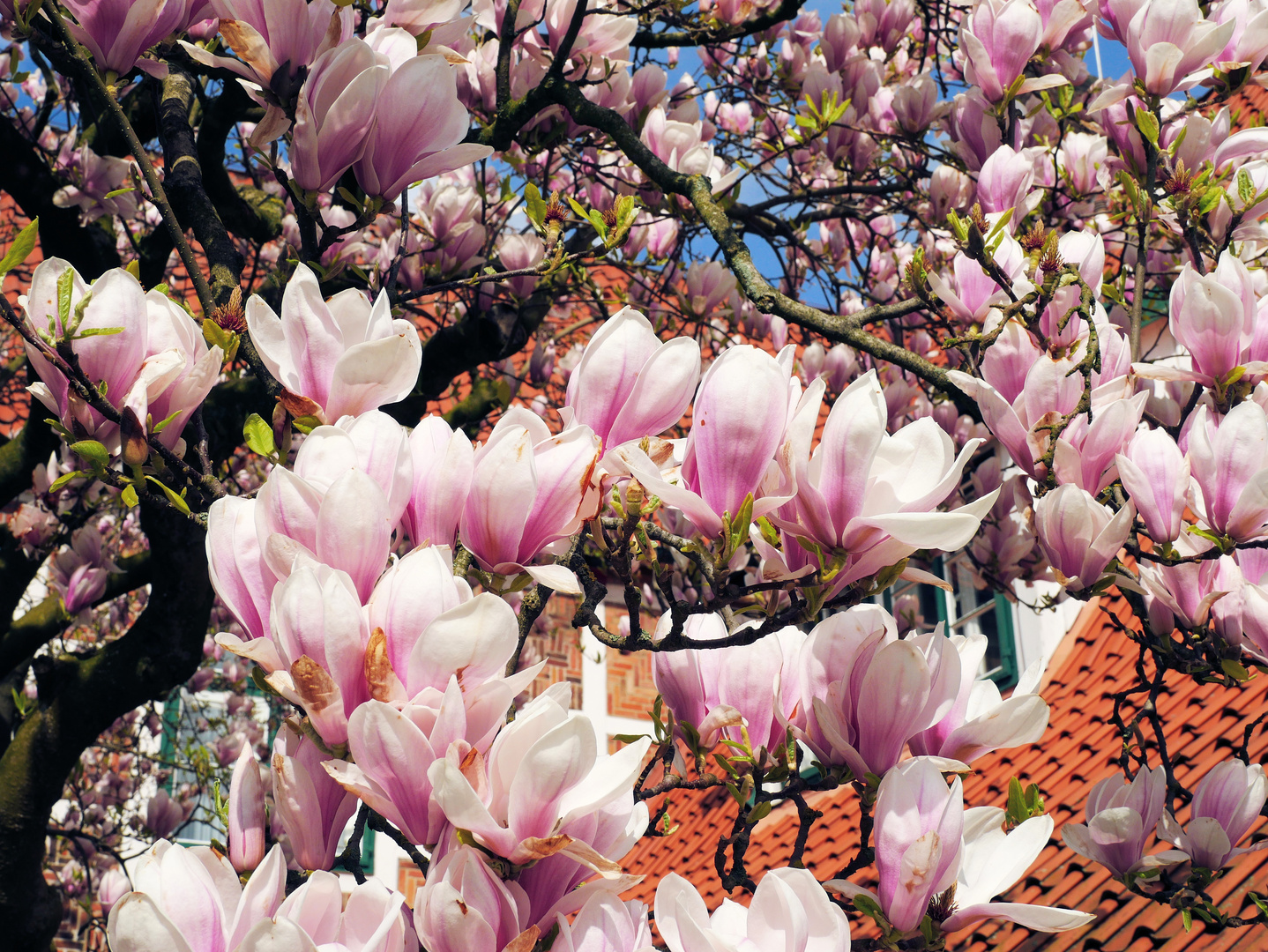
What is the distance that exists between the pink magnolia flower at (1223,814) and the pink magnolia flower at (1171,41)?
1.42 meters

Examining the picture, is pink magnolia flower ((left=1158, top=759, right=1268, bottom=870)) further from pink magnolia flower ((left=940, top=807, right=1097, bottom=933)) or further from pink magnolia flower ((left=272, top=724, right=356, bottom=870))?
pink magnolia flower ((left=272, top=724, right=356, bottom=870))

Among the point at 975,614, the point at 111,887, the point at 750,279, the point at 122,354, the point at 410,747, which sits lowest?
the point at 975,614

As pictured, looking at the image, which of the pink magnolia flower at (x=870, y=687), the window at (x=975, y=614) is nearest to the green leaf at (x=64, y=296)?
the pink magnolia flower at (x=870, y=687)

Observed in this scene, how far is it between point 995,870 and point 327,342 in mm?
992

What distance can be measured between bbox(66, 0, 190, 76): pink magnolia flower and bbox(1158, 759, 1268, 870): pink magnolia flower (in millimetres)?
2205

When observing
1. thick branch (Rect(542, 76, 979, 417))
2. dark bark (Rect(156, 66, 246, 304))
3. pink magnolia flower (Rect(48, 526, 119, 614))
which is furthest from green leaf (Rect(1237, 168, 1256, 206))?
pink magnolia flower (Rect(48, 526, 119, 614))

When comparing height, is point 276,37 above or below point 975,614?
above

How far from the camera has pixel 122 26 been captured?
1530 mm

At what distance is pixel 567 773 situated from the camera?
0.90m

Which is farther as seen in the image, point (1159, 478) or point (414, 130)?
point (1159, 478)

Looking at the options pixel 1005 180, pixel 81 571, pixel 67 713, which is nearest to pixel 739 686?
pixel 1005 180

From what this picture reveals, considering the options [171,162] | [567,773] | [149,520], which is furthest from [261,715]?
[567,773]

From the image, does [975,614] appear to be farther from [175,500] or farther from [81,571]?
[175,500]

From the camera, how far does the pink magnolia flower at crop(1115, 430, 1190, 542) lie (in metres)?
1.64
